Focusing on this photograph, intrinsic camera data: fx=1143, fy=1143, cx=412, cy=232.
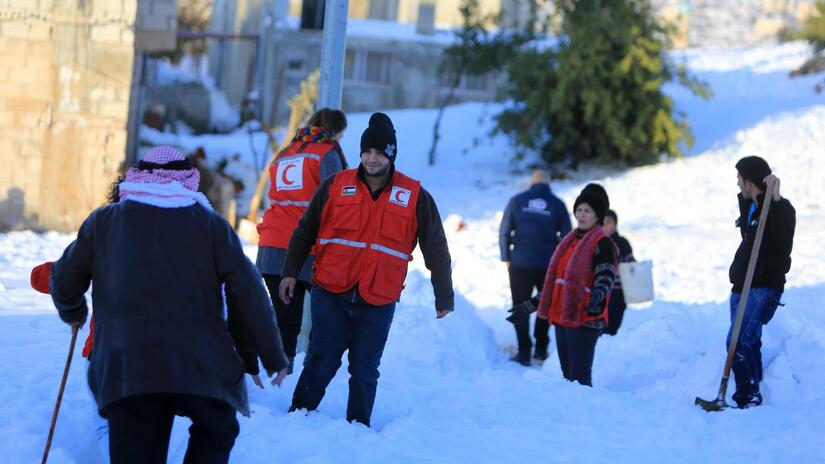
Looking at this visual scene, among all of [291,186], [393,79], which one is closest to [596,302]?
[291,186]

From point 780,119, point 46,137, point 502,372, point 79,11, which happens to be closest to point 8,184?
point 46,137

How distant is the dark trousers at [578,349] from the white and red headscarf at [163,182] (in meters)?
4.04

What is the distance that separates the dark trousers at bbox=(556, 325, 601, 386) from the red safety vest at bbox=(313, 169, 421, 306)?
2255mm

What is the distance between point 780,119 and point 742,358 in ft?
55.7

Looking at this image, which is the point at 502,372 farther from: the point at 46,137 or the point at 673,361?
the point at 46,137

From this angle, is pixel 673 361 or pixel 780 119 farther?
pixel 780 119

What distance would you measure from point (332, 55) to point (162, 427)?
4560 mm

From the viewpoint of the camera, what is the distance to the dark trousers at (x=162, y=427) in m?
3.96

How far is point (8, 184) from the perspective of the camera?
14500mm

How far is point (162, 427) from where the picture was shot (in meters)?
4.07

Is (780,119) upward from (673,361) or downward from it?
upward

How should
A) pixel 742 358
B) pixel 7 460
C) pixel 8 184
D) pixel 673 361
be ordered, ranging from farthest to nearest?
pixel 8 184 → pixel 673 361 → pixel 742 358 → pixel 7 460

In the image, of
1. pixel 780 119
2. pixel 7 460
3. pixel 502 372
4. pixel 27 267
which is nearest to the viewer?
pixel 7 460

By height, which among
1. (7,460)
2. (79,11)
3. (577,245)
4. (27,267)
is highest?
(79,11)
